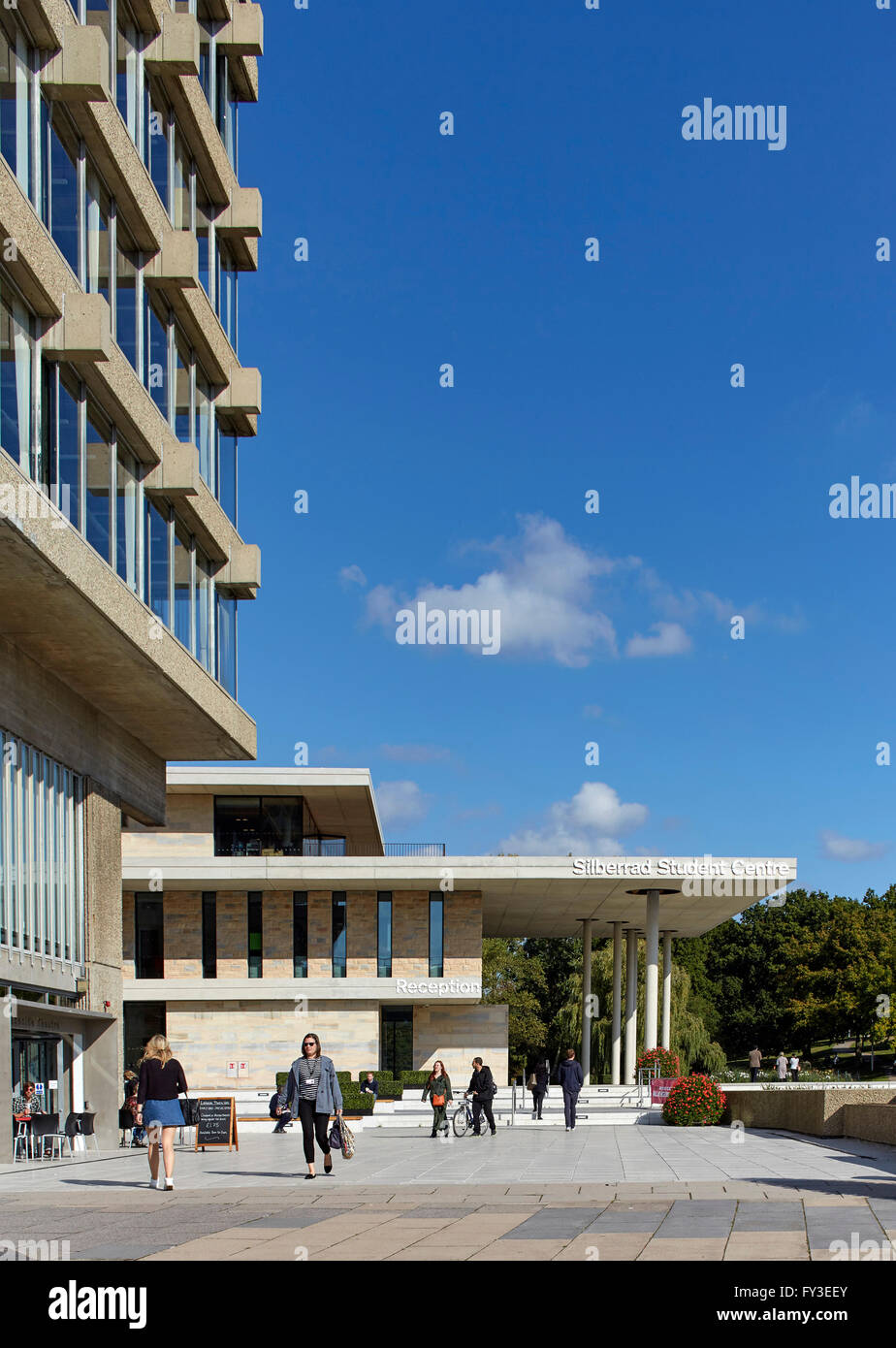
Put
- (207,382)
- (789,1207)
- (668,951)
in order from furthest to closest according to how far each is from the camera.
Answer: (668,951)
(207,382)
(789,1207)

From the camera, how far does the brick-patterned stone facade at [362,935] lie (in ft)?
173

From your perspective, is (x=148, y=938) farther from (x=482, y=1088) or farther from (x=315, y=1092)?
(x=315, y=1092)

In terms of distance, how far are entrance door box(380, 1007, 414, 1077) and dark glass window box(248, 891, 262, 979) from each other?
16.6 feet

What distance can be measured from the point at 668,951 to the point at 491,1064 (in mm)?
10573

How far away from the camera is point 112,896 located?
97.3 ft

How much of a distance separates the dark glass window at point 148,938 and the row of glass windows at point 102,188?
2563cm

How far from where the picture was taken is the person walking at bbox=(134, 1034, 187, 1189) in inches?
648

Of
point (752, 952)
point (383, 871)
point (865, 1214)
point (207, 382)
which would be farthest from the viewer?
point (752, 952)

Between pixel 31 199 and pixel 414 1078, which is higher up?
pixel 31 199

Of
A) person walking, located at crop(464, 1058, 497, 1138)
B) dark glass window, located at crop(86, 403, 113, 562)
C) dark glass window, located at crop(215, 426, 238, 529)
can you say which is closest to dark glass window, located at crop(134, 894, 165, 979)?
dark glass window, located at crop(215, 426, 238, 529)

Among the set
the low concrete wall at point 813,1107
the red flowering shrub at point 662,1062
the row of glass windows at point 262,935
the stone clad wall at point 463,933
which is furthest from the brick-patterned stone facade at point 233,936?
the low concrete wall at point 813,1107

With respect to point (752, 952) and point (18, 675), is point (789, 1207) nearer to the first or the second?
point (18, 675)
